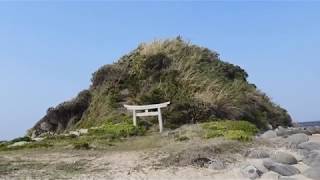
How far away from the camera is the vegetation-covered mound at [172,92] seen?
1894 centimetres

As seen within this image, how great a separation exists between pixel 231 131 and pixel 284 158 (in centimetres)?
367

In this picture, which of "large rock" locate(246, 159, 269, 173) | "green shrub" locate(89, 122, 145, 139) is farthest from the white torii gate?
"large rock" locate(246, 159, 269, 173)

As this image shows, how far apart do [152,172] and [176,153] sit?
139 cm

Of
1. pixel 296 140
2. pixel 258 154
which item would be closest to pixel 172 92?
pixel 296 140

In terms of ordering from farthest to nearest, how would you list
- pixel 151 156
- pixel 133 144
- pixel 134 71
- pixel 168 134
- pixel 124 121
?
1. pixel 134 71
2. pixel 124 121
3. pixel 168 134
4. pixel 133 144
5. pixel 151 156

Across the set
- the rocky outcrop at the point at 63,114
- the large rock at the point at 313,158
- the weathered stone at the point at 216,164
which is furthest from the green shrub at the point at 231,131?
the rocky outcrop at the point at 63,114

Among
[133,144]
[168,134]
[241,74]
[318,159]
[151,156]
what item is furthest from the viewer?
[241,74]

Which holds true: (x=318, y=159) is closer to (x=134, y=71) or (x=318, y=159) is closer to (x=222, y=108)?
(x=222, y=108)

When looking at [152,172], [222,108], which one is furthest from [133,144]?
[222,108]

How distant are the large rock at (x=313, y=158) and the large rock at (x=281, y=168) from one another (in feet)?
1.33

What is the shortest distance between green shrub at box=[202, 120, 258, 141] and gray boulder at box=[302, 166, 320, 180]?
126 inches

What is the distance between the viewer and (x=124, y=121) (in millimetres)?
18406

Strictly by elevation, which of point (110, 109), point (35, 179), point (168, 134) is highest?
point (110, 109)

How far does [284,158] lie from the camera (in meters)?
10.5
